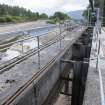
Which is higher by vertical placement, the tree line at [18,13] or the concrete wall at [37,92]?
the tree line at [18,13]

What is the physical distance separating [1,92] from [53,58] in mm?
3141

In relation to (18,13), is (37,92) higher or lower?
lower

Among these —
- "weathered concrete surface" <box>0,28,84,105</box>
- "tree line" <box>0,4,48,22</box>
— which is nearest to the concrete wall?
"weathered concrete surface" <box>0,28,84,105</box>

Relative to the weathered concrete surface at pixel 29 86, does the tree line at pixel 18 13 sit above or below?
above

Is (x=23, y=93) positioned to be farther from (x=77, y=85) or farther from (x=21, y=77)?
(x=77, y=85)

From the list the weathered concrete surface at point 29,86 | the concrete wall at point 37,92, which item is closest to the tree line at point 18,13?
the weathered concrete surface at point 29,86

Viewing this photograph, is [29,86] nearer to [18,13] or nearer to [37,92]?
[37,92]

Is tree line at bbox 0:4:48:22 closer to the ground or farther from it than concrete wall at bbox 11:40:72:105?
farther from it

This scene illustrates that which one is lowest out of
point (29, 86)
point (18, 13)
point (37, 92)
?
point (37, 92)

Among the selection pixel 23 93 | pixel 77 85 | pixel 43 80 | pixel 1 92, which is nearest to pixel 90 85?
pixel 43 80

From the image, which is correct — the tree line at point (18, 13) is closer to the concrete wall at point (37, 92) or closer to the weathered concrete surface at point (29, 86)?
the weathered concrete surface at point (29, 86)

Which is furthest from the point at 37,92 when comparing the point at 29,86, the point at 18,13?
the point at 18,13

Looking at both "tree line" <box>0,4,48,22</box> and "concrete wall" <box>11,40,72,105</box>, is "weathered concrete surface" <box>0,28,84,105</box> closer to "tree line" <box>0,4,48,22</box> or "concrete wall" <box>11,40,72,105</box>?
"concrete wall" <box>11,40,72,105</box>

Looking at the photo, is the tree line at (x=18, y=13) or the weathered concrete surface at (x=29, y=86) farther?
the tree line at (x=18, y=13)
